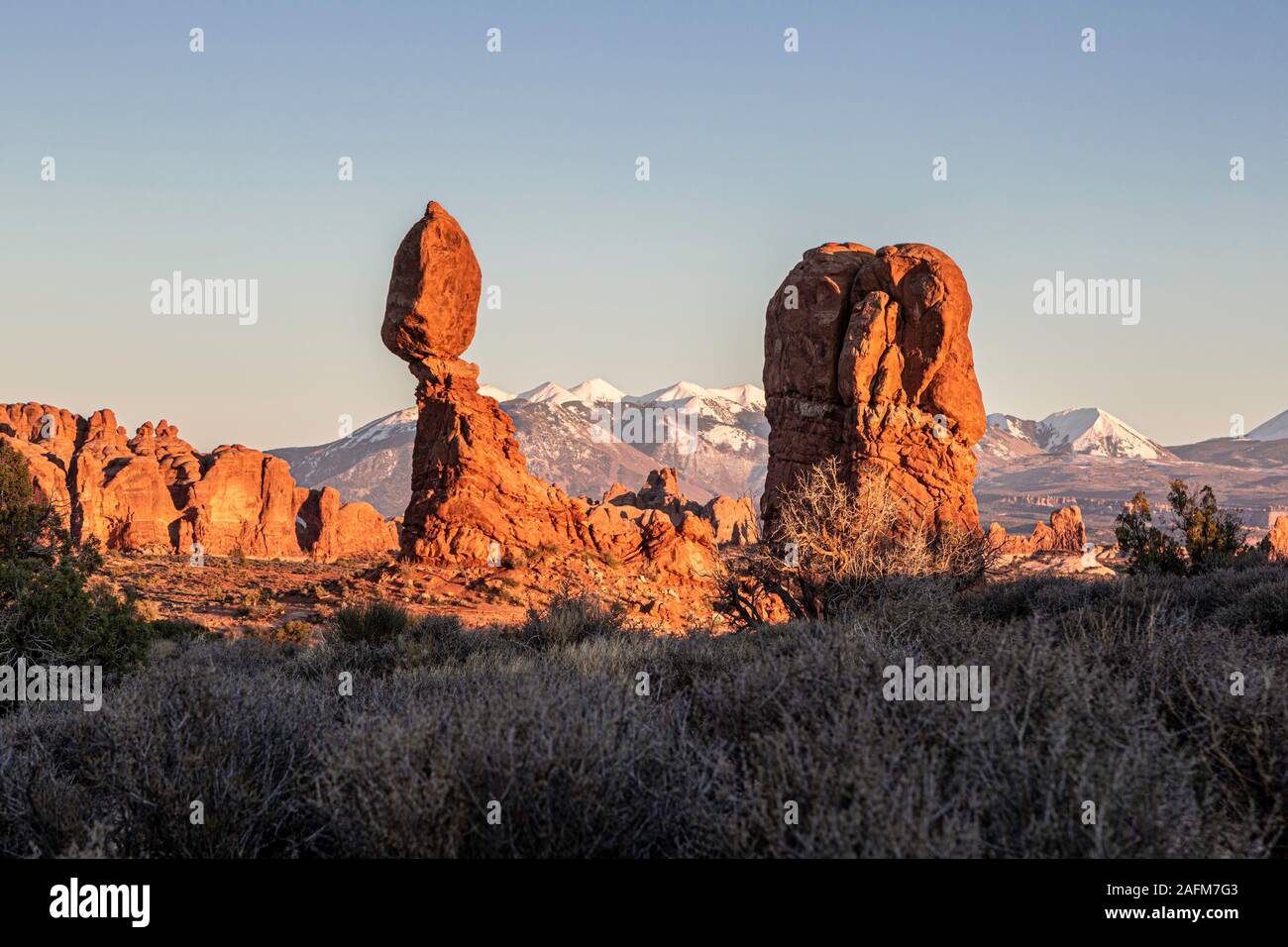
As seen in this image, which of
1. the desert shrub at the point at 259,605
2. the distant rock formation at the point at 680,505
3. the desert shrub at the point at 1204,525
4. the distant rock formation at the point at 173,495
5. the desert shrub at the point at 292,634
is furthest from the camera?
the distant rock formation at the point at 173,495

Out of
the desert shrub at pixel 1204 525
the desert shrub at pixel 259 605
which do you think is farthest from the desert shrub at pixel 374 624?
the desert shrub at pixel 1204 525

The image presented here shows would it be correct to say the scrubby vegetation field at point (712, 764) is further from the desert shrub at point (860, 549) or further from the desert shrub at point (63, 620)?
the desert shrub at point (860, 549)

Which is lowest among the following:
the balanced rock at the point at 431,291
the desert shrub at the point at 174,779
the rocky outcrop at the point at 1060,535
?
the rocky outcrop at the point at 1060,535

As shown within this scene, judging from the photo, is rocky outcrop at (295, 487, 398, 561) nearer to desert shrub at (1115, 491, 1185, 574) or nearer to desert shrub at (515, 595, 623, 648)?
desert shrub at (1115, 491, 1185, 574)

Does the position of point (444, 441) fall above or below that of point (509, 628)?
above

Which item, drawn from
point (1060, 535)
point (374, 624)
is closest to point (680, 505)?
point (1060, 535)
